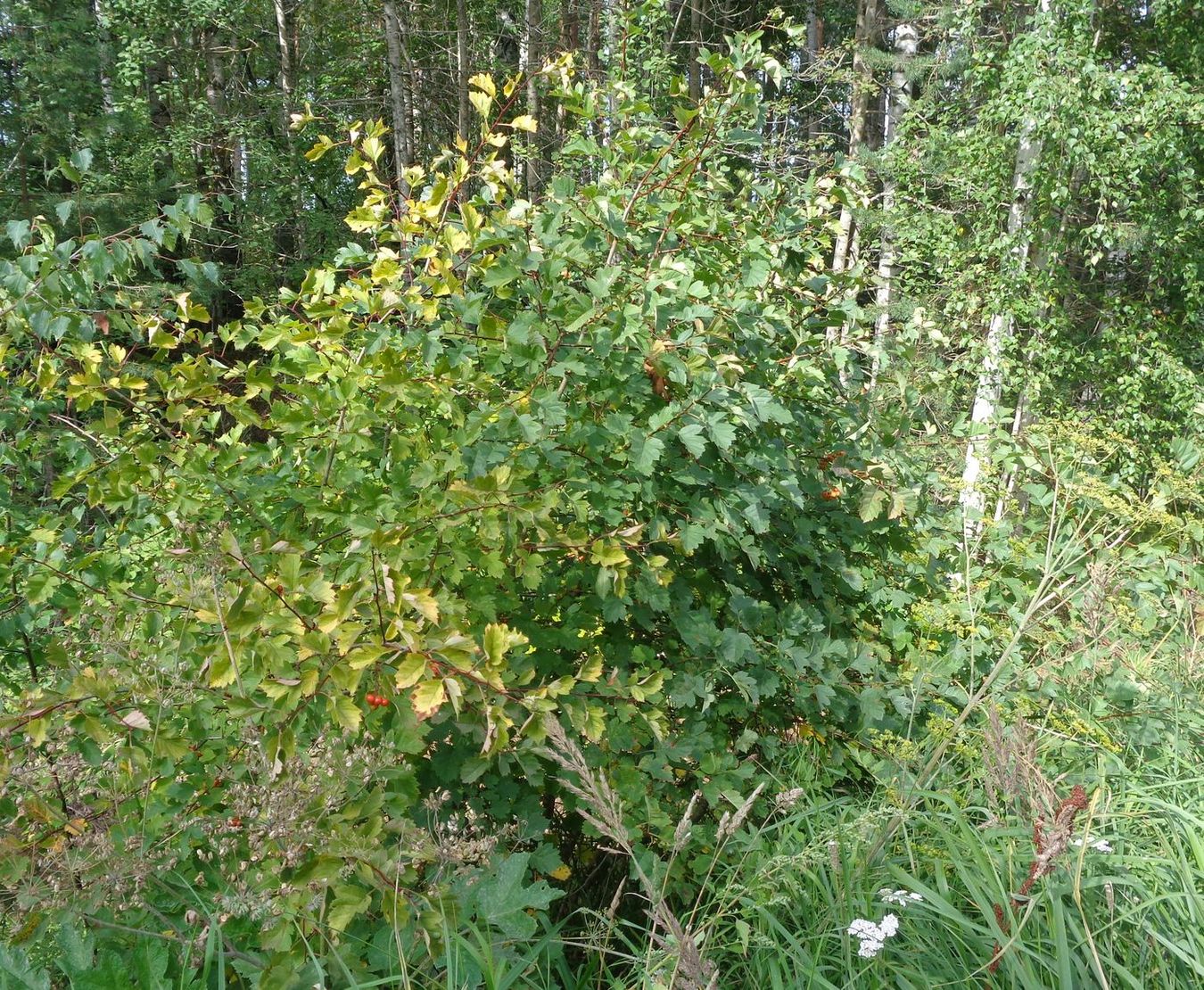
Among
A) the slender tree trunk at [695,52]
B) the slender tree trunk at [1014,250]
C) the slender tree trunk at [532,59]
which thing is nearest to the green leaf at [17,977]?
the slender tree trunk at [1014,250]

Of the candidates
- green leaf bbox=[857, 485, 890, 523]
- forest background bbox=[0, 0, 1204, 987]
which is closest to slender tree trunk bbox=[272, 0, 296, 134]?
forest background bbox=[0, 0, 1204, 987]

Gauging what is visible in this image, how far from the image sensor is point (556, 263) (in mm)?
2373

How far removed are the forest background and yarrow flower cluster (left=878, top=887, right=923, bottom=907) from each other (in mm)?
27

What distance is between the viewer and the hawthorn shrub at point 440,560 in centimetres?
178

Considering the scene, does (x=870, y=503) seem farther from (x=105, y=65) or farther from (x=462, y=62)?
(x=105, y=65)

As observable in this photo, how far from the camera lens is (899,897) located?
1898 mm

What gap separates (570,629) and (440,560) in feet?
1.48

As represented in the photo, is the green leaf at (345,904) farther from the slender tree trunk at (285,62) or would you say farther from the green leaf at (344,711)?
the slender tree trunk at (285,62)

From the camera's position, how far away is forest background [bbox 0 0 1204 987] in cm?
176

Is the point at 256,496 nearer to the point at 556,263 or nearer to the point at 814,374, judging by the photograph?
the point at 556,263

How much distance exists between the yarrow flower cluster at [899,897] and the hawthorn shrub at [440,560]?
1.49 ft

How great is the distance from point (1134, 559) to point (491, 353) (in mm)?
2346

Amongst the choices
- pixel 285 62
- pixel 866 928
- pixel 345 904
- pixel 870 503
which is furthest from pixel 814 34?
pixel 345 904

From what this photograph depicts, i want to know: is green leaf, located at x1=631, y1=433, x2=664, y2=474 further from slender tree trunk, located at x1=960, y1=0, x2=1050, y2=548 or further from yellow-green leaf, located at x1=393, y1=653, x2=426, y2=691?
slender tree trunk, located at x1=960, y1=0, x2=1050, y2=548
